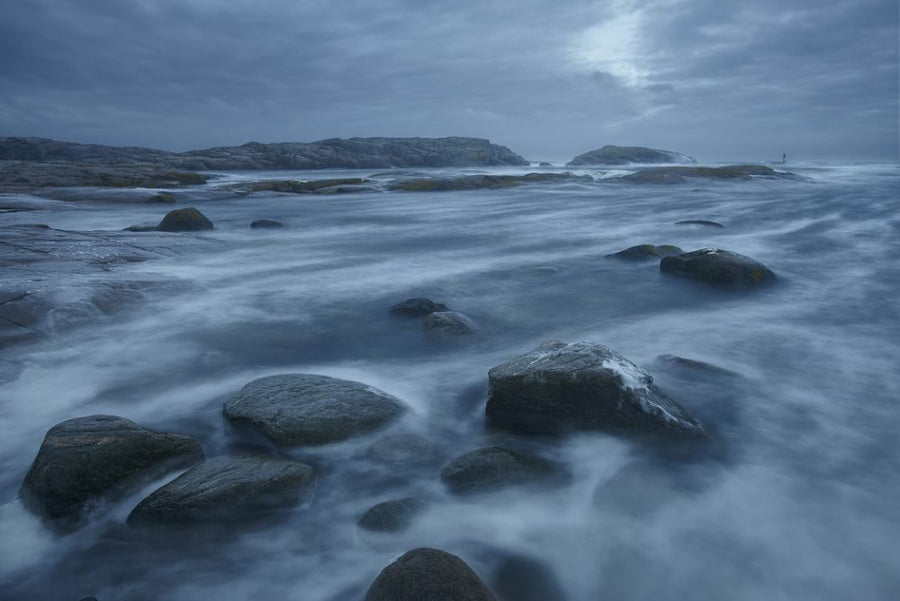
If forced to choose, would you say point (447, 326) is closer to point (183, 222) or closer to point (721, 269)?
point (721, 269)

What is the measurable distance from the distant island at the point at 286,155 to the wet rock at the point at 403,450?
43.0 meters

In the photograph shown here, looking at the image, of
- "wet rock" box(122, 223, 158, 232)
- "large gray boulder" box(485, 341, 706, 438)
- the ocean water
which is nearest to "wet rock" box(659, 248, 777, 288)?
the ocean water

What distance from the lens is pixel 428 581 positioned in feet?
7.09

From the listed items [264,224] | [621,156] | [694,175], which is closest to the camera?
[264,224]

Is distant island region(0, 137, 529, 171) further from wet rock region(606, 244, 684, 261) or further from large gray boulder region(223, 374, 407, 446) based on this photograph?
large gray boulder region(223, 374, 407, 446)

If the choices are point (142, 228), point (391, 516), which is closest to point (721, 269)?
point (391, 516)

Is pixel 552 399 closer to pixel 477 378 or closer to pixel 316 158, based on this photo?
pixel 477 378

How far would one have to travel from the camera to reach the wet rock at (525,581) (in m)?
2.54

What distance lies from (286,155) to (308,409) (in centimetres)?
4881

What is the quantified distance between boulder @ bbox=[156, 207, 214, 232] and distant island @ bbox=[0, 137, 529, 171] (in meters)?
32.7

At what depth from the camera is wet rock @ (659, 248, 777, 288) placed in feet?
24.9

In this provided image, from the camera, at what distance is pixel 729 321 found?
6.27m

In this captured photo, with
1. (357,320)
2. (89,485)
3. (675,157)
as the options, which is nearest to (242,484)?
(89,485)

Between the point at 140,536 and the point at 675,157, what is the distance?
79155 mm
